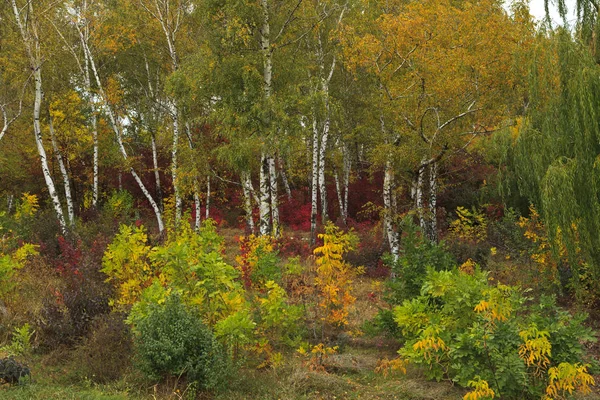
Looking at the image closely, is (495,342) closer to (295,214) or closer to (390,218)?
(390,218)

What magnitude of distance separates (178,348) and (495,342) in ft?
11.4

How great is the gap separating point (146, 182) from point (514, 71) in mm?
16719

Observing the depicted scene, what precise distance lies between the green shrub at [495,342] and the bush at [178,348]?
2281 millimetres

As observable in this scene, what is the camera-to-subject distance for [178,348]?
5.20 metres

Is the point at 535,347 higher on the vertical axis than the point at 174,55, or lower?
lower

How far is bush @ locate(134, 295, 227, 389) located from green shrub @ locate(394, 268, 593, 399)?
228cm

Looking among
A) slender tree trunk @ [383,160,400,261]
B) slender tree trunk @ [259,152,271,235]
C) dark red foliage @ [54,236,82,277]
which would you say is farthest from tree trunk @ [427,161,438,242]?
dark red foliage @ [54,236,82,277]

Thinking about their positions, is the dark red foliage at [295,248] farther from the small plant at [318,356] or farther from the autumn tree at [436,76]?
the small plant at [318,356]

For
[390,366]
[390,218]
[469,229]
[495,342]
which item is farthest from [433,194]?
[495,342]

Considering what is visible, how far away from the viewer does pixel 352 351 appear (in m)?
7.35

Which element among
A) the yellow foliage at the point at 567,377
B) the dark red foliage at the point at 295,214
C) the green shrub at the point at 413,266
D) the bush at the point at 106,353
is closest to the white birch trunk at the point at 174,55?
the dark red foliage at the point at 295,214

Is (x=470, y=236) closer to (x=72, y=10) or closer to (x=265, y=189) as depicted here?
(x=265, y=189)

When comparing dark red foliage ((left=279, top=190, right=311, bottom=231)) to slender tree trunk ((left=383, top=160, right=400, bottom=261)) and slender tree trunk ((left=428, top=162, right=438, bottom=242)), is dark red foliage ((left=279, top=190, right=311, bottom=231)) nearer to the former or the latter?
slender tree trunk ((left=428, top=162, right=438, bottom=242))

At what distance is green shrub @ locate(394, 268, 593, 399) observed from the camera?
198 inches
